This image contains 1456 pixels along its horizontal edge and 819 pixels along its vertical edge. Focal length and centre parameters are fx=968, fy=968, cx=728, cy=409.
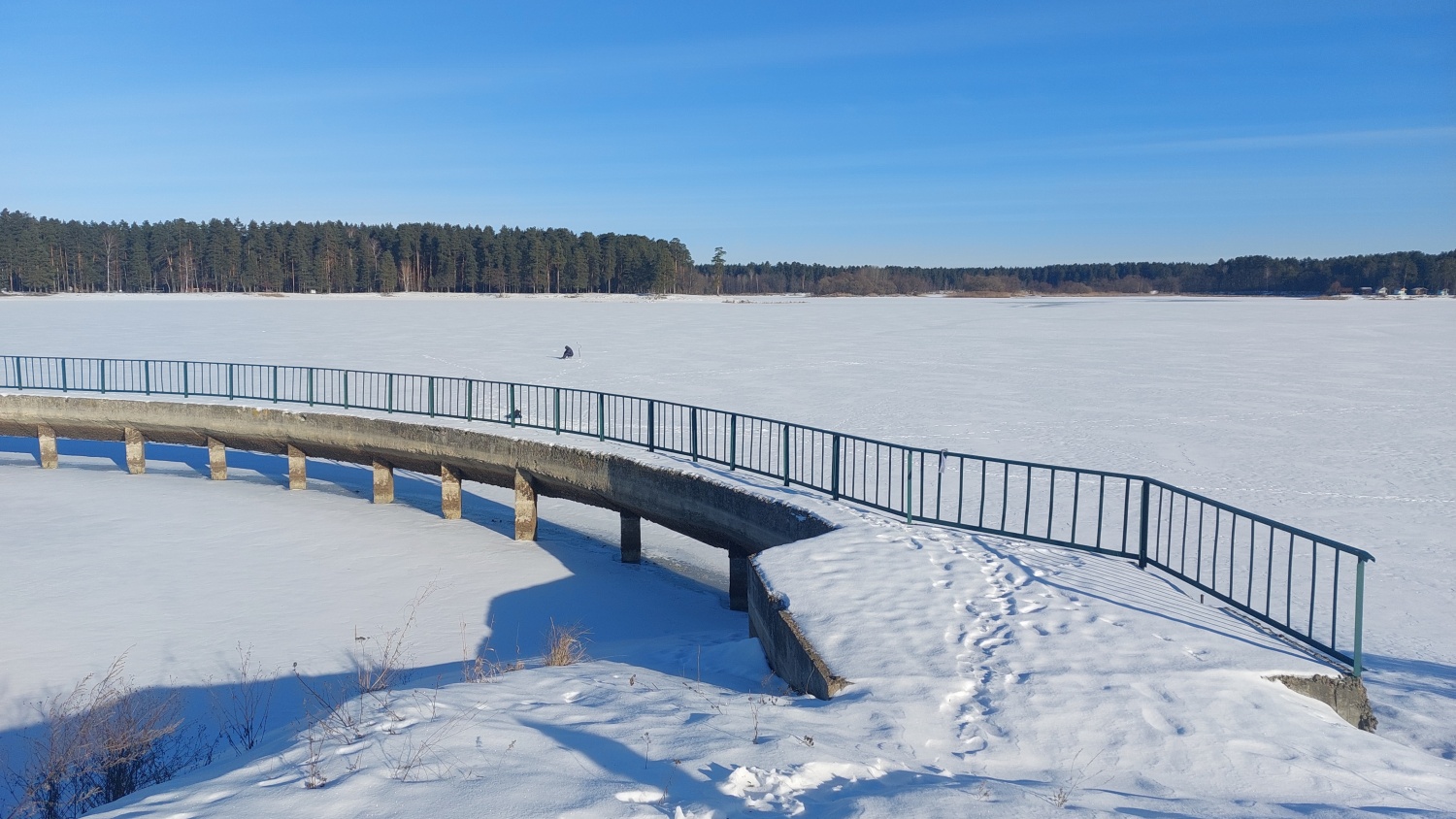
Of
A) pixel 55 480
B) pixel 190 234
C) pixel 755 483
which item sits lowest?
pixel 55 480

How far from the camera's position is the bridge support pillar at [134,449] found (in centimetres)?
2159

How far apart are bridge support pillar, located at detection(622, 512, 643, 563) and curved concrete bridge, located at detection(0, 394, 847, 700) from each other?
2cm

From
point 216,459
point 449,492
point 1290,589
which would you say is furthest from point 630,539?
point 216,459

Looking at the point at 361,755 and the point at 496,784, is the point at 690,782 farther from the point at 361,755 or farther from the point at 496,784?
the point at 361,755

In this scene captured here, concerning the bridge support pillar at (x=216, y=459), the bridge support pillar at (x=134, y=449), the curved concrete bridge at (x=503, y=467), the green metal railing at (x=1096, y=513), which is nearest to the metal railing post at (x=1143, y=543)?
the green metal railing at (x=1096, y=513)

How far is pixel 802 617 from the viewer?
7934mm

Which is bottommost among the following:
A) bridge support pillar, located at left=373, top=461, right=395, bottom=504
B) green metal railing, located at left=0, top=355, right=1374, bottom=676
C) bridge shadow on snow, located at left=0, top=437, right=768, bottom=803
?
bridge shadow on snow, located at left=0, top=437, right=768, bottom=803

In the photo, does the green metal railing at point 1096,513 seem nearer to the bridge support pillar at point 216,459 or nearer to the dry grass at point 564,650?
the bridge support pillar at point 216,459

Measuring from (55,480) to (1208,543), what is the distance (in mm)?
22173

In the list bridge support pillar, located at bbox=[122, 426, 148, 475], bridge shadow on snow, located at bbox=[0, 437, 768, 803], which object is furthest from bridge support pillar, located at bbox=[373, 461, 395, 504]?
bridge support pillar, located at bbox=[122, 426, 148, 475]

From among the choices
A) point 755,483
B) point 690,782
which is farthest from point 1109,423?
point 690,782

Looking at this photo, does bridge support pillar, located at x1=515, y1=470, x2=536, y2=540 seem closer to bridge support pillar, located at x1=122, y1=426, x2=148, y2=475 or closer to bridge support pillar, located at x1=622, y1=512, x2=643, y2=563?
bridge support pillar, located at x1=622, y1=512, x2=643, y2=563

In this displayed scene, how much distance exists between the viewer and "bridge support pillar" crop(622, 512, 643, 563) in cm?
1577

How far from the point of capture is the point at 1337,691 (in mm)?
6719
